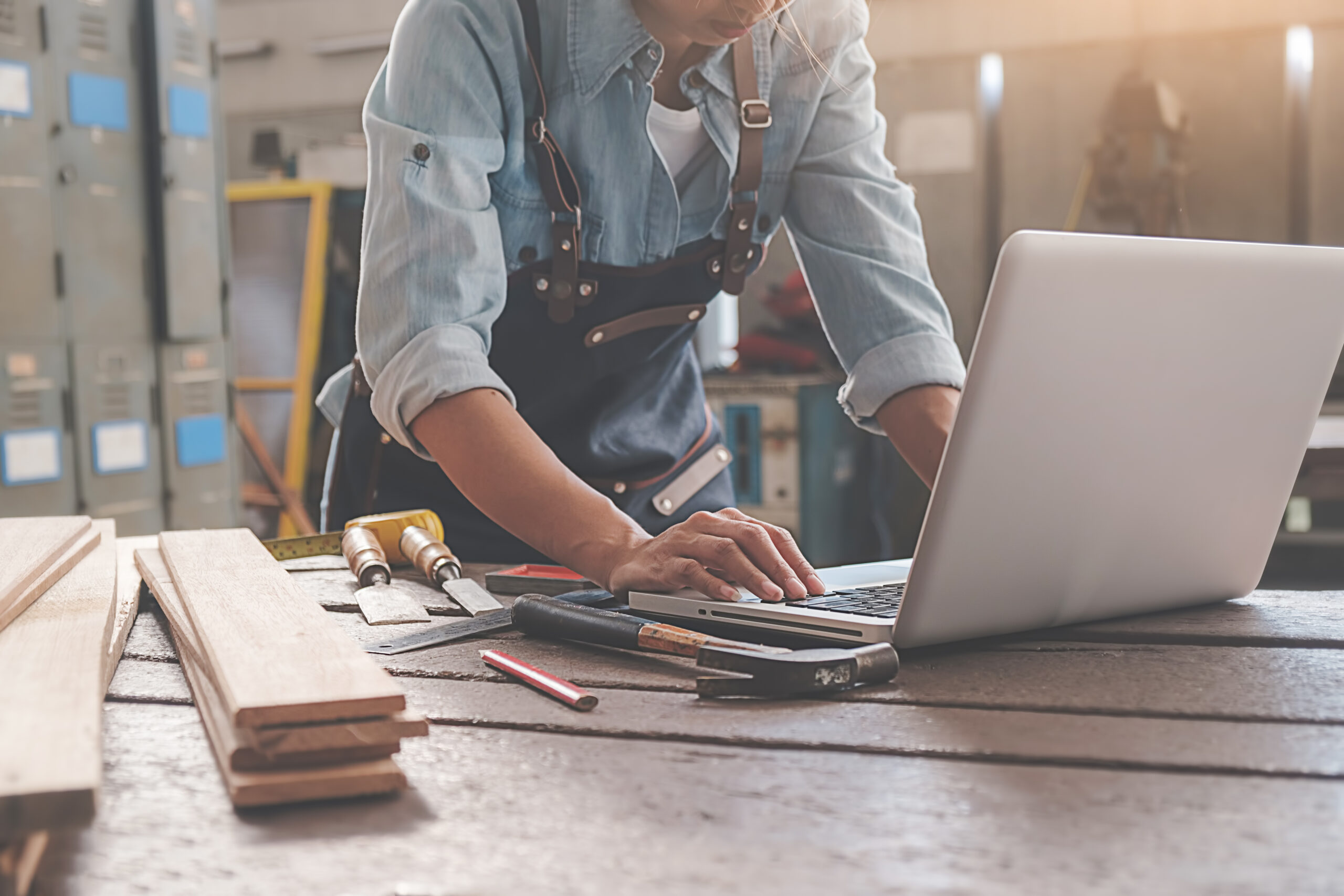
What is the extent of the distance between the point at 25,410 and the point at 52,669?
3105 millimetres

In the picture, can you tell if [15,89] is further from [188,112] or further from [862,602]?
[862,602]

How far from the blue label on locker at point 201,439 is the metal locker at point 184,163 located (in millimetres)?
265

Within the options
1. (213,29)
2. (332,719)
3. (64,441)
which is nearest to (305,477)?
(64,441)

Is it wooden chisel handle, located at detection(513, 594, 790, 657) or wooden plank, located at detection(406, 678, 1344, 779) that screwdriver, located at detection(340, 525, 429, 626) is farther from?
wooden plank, located at detection(406, 678, 1344, 779)

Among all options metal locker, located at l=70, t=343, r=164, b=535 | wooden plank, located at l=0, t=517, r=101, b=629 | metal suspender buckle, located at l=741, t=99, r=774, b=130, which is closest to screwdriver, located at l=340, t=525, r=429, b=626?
wooden plank, located at l=0, t=517, r=101, b=629

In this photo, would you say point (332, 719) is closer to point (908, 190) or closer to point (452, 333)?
point (452, 333)

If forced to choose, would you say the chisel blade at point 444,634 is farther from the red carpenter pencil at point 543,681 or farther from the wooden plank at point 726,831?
the wooden plank at point 726,831

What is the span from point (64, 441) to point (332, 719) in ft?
10.9

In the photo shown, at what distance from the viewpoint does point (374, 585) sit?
3.64ft

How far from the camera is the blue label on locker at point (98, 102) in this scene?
11.3 feet

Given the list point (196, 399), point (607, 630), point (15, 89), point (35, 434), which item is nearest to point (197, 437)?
point (196, 399)

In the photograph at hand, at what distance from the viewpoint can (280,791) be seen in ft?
1.77

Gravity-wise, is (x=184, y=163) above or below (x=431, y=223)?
above

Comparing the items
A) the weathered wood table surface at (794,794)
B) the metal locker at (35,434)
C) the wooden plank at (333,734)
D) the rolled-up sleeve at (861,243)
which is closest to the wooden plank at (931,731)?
the weathered wood table surface at (794,794)
